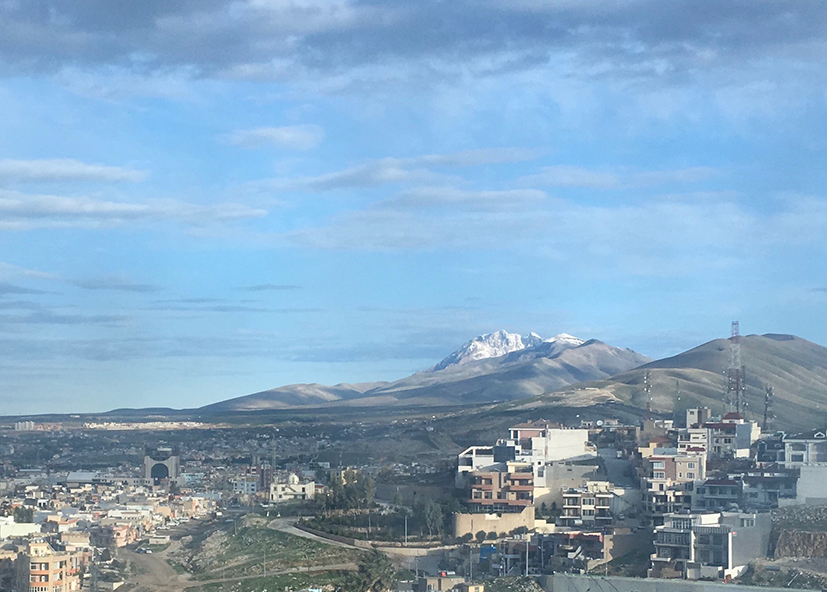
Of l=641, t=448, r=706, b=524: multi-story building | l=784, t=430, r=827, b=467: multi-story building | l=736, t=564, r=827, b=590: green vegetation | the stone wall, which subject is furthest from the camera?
l=784, t=430, r=827, b=467: multi-story building

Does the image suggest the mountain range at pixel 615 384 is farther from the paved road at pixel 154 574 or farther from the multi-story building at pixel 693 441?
the paved road at pixel 154 574

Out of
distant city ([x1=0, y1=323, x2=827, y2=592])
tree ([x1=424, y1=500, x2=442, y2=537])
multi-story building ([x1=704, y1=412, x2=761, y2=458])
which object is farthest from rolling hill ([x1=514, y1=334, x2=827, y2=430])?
tree ([x1=424, y1=500, x2=442, y2=537])

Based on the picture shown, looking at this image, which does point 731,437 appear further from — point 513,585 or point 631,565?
point 513,585

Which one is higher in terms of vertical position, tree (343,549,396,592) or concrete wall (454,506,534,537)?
concrete wall (454,506,534,537)

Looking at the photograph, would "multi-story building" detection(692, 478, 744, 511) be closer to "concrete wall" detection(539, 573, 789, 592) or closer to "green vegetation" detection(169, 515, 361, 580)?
"concrete wall" detection(539, 573, 789, 592)

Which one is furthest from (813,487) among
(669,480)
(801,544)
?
(669,480)

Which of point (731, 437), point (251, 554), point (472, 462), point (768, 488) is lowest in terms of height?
point (251, 554)
